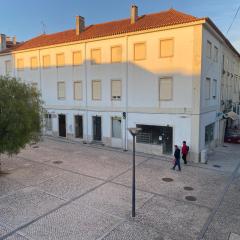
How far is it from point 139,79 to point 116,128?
4.68 metres

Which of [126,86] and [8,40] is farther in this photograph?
[8,40]

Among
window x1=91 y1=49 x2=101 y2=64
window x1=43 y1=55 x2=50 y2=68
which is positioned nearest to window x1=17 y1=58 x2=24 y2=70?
window x1=43 y1=55 x2=50 y2=68

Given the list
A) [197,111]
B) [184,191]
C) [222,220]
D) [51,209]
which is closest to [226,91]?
[197,111]

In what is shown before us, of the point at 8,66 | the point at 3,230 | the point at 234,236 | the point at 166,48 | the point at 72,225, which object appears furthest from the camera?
the point at 8,66

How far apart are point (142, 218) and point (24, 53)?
23306mm

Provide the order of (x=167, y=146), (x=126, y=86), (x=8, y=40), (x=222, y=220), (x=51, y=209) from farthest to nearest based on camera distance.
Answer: (x=8, y=40)
(x=126, y=86)
(x=167, y=146)
(x=51, y=209)
(x=222, y=220)

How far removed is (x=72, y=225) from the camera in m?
8.17

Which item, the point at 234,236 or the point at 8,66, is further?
the point at 8,66

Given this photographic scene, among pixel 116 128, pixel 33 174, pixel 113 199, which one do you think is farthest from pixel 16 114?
pixel 116 128

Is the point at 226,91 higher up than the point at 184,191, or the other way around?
the point at 226,91

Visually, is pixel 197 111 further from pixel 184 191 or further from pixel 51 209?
pixel 51 209

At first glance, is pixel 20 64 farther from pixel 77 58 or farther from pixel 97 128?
pixel 97 128

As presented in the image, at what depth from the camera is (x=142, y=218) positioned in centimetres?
874

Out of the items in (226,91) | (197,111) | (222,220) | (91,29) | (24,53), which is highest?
(91,29)
